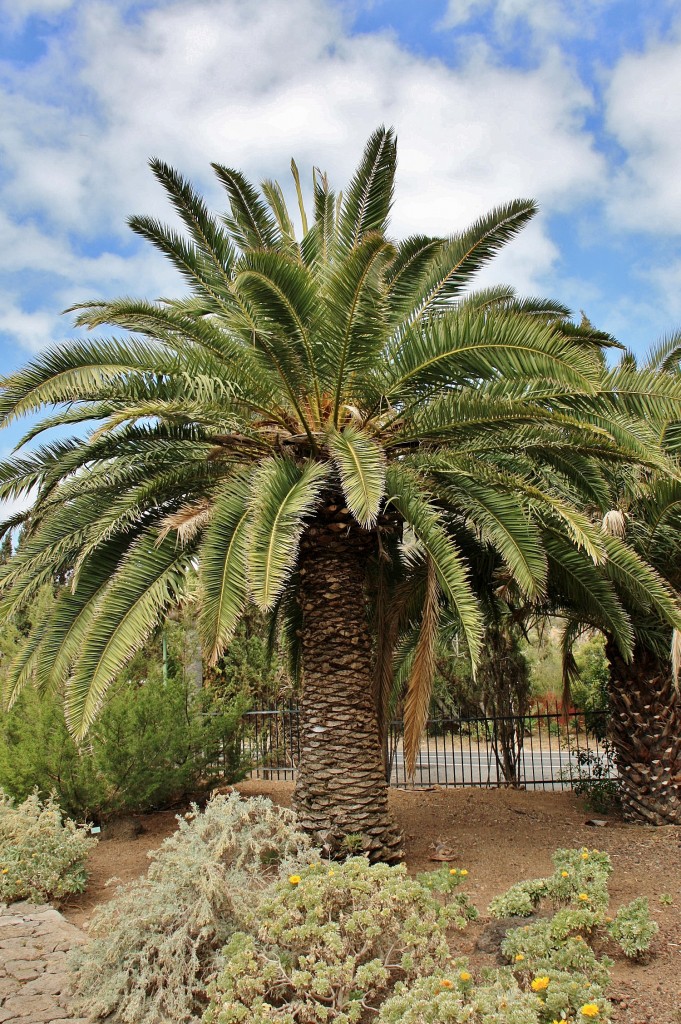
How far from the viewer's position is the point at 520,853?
834 centimetres

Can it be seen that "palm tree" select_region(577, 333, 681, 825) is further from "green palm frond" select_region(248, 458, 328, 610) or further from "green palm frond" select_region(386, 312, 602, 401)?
"green palm frond" select_region(248, 458, 328, 610)

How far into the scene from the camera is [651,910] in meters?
6.30

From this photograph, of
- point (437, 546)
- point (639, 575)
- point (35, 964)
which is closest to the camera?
point (35, 964)

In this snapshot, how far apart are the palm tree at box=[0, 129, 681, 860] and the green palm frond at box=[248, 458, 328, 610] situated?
1.0 inches

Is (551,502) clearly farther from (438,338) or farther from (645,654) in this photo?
(645,654)

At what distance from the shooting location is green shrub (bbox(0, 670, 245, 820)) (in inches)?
379

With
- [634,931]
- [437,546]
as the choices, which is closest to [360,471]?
[437,546]

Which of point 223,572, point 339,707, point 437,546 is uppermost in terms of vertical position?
point 437,546

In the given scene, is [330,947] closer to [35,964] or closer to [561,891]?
[561,891]

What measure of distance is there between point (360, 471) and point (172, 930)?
3451 mm

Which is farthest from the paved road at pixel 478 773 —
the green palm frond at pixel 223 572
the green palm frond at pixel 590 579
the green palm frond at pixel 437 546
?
the green palm frond at pixel 223 572

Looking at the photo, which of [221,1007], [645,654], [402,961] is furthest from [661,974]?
[645,654]

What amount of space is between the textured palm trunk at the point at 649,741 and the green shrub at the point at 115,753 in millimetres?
5283

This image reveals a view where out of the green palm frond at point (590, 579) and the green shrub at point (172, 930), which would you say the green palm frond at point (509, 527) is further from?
the green shrub at point (172, 930)
